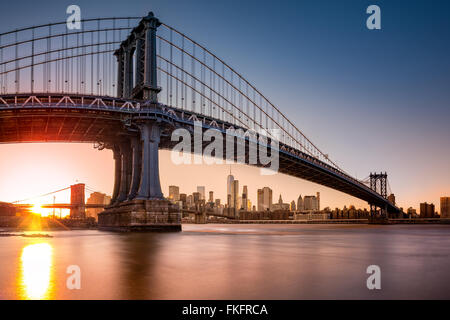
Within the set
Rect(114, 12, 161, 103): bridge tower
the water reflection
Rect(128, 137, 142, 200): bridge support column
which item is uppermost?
Rect(114, 12, 161, 103): bridge tower

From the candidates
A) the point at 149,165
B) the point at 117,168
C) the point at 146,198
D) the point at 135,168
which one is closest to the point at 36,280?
the point at 146,198

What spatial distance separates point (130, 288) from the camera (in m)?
7.44

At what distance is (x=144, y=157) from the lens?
135 feet

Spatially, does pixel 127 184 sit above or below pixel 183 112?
below

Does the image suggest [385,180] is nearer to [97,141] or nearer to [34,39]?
[97,141]

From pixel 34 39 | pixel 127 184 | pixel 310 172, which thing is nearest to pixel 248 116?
pixel 310 172

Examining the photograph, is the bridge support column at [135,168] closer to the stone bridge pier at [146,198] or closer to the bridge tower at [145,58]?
the stone bridge pier at [146,198]

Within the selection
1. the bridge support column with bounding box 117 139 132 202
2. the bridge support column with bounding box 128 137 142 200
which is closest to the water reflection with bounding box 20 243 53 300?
the bridge support column with bounding box 128 137 142 200

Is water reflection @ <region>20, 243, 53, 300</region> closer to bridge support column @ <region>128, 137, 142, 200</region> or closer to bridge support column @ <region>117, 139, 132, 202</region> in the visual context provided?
bridge support column @ <region>128, 137, 142, 200</region>

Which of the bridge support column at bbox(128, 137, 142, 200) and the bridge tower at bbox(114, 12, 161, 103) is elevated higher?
the bridge tower at bbox(114, 12, 161, 103)

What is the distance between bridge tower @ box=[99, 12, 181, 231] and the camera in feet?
Result: 128

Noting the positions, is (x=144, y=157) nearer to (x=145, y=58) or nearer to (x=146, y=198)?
(x=146, y=198)

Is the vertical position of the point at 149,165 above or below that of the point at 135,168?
above
